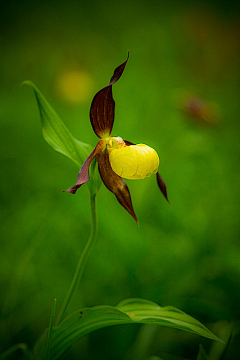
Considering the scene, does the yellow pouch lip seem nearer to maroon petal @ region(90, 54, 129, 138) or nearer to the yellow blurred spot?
maroon petal @ region(90, 54, 129, 138)

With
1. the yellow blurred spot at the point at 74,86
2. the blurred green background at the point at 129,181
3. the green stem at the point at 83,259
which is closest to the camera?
the green stem at the point at 83,259

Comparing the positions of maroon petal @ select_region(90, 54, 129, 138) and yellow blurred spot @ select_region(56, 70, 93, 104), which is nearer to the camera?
maroon petal @ select_region(90, 54, 129, 138)

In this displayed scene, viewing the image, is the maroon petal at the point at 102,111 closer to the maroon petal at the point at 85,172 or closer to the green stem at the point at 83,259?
the maroon petal at the point at 85,172

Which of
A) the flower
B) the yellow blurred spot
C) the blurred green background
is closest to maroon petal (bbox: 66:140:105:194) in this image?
the flower

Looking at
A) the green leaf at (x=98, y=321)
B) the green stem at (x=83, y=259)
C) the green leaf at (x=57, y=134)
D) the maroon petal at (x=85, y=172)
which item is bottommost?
the green leaf at (x=98, y=321)

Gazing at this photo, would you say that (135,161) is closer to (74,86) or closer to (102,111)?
(102,111)

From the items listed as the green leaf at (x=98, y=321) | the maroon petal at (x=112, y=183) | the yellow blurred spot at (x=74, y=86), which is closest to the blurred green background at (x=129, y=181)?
the yellow blurred spot at (x=74, y=86)

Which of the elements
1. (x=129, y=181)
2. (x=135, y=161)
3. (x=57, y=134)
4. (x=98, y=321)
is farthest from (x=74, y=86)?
(x=98, y=321)

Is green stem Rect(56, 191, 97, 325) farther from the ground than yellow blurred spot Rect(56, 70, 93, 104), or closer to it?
closer to it
